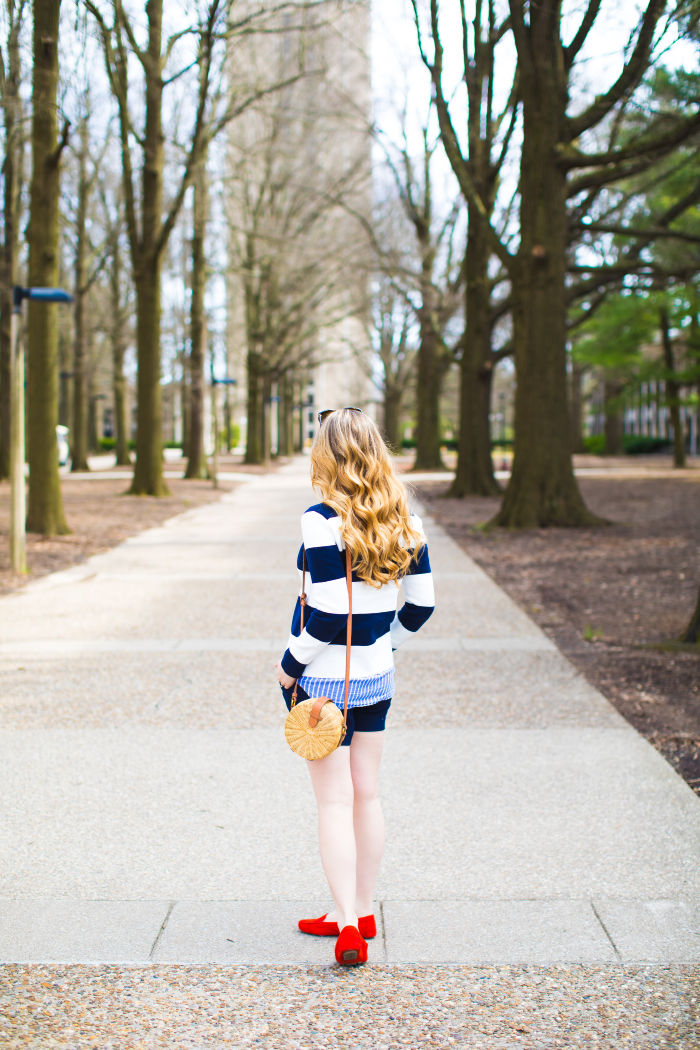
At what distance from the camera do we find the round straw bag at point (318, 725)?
9.60 ft

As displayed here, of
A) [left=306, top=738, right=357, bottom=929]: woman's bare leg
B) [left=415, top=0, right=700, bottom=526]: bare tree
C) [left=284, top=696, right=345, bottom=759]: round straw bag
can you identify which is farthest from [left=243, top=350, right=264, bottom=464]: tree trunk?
[left=284, top=696, right=345, bottom=759]: round straw bag

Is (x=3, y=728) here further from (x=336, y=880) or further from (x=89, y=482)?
(x=89, y=482)

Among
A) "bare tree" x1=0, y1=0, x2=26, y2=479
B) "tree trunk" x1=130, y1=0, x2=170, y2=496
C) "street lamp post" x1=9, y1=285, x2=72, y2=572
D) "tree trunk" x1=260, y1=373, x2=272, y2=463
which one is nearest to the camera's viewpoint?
"street lamp post" x1=9, y1=285, x2=72, y2=572

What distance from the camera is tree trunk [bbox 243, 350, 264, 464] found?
41.1 metres

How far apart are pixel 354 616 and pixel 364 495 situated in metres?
0.35

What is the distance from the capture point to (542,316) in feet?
49.6

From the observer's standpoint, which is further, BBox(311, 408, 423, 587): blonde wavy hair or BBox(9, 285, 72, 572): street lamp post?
BBox(9, 285, 72, 572): street lamp post

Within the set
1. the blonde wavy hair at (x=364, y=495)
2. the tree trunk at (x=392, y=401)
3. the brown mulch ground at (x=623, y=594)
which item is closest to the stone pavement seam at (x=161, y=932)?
the blonde wavy hair at (x=364, y=495)

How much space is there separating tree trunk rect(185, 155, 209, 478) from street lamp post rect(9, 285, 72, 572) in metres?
18.2

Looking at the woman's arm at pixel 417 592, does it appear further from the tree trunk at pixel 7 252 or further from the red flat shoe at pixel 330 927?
the tree trunk at pixel 7 252

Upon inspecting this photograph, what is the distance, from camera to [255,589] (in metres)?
10.4

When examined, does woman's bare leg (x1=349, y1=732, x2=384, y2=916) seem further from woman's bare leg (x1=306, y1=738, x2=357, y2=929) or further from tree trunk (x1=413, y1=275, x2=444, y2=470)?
tree trunk (x1=413, y1=275, x2=444, y2=470)

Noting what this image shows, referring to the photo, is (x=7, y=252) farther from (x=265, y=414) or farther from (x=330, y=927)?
(x=330, y=927)

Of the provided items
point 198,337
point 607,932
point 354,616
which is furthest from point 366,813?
point 198,337
